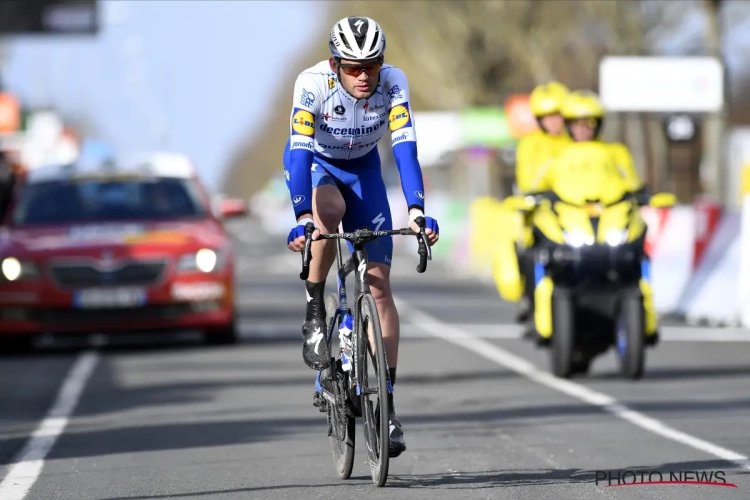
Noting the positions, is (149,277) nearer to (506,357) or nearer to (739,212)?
(506,357)

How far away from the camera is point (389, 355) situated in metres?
8.46

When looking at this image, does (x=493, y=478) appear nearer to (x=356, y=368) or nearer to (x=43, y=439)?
(x=356, y=368)

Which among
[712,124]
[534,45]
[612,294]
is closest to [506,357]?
[612,294]

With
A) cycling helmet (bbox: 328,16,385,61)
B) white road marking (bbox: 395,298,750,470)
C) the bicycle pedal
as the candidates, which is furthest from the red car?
cycling helmet (bbox: 328,16,385,61)

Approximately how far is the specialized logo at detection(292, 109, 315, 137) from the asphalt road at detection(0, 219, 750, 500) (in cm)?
154

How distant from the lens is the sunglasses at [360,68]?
8352 millimetres

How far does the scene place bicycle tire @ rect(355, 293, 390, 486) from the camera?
7.79 meters

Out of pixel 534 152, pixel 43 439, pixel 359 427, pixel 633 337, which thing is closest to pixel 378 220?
pixel 359 427

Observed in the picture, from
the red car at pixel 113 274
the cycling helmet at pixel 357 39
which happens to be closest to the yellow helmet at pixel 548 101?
the red car at pixel 113 274

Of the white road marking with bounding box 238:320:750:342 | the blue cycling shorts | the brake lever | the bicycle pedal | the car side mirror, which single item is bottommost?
the white road marking with bounding box 238:320:750:342

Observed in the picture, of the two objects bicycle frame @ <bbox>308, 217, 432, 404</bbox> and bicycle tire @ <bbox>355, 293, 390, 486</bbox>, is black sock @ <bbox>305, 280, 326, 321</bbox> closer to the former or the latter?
bicycle frame @ <bbox>308, 217, 432, 404</bbox>

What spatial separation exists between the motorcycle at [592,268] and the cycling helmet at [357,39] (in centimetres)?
521

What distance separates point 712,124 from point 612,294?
743 inches

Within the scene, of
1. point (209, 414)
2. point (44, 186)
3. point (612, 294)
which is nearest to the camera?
point (209, 414)
